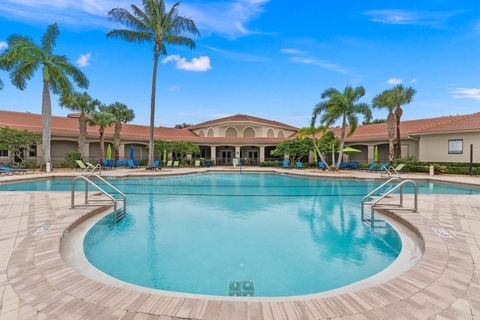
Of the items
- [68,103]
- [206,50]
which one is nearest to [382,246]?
[206,50]

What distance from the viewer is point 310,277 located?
3967mm

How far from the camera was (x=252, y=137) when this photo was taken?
34094 mm

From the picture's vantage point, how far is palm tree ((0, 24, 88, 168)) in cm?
1849

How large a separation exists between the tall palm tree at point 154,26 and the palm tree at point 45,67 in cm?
461

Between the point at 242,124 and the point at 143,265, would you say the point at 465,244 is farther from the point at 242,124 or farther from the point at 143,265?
the point at 242,124

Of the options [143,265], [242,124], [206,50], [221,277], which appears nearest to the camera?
[221,277]

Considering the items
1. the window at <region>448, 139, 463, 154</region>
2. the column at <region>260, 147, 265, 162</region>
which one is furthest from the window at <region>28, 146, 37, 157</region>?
the window at <region>448, 139, 463, 154</region>

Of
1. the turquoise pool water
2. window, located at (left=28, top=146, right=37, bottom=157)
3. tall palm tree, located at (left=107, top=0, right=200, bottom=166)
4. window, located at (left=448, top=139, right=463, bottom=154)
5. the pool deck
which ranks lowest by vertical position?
the turquoise pool water

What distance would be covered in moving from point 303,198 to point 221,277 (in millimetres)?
7505

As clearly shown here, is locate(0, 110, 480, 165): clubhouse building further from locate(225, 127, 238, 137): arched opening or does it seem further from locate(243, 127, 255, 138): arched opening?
locate(225, 127, 238, 137): arched opening

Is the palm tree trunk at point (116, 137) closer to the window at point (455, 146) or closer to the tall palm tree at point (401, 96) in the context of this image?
the tall palm tree at point (401, 96)

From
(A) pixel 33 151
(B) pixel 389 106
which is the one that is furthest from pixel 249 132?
(A) pixel 33 151

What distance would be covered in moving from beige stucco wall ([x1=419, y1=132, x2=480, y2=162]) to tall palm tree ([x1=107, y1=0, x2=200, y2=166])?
2276 centimetres

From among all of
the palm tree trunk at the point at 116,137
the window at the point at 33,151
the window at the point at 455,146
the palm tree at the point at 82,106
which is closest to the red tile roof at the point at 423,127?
the window at the point at 455,146
